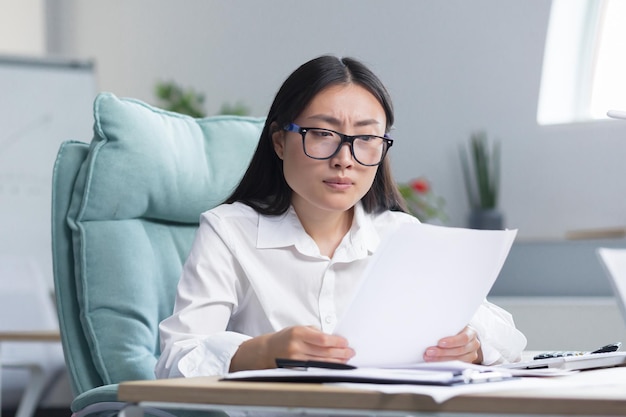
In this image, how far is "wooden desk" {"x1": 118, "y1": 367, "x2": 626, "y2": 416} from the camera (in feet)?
2.83

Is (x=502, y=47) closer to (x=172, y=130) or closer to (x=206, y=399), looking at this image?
(x=172, y=130)

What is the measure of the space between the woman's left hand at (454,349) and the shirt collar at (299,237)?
44cm

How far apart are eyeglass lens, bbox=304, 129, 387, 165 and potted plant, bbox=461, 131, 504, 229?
2732 millimetres

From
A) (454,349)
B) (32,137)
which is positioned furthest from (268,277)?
(32,137)

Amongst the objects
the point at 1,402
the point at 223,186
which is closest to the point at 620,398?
the point at 223,186

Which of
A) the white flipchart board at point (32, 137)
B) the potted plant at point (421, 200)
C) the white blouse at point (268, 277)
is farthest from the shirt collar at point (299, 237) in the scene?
the white flipchart board at point (32, 137)

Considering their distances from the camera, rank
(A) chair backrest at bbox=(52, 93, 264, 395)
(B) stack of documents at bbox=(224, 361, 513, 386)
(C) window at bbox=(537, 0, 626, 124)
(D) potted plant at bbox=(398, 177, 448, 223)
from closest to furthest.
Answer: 1. (B) stack of documents at bbox=(224, 361, 513, 386)
2. (A) chair backrest at bbox=(52, 93, 264, 395)
3. (D) potted plant at bbox=(398, 177, 448, 223)
4. (C) window at bbox=(537, 0, 626, 124)

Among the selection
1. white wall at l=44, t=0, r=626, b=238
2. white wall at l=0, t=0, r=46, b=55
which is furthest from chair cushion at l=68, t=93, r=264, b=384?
white wall at l=0, t=0, r=46, b=55

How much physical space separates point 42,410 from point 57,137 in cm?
146

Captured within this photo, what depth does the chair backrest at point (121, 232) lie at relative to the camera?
1.83 metres

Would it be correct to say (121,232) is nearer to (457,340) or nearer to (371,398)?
(457,340)

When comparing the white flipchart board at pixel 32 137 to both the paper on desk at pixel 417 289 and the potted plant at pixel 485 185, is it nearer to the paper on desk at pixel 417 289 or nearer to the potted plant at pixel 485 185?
the potted plant at pixel 485 185

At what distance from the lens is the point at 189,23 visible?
5156 mm

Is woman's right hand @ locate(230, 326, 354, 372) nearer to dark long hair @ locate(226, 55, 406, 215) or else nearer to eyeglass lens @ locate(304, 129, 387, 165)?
eyeglass lens @ locate(304, 129, 387, 165)
